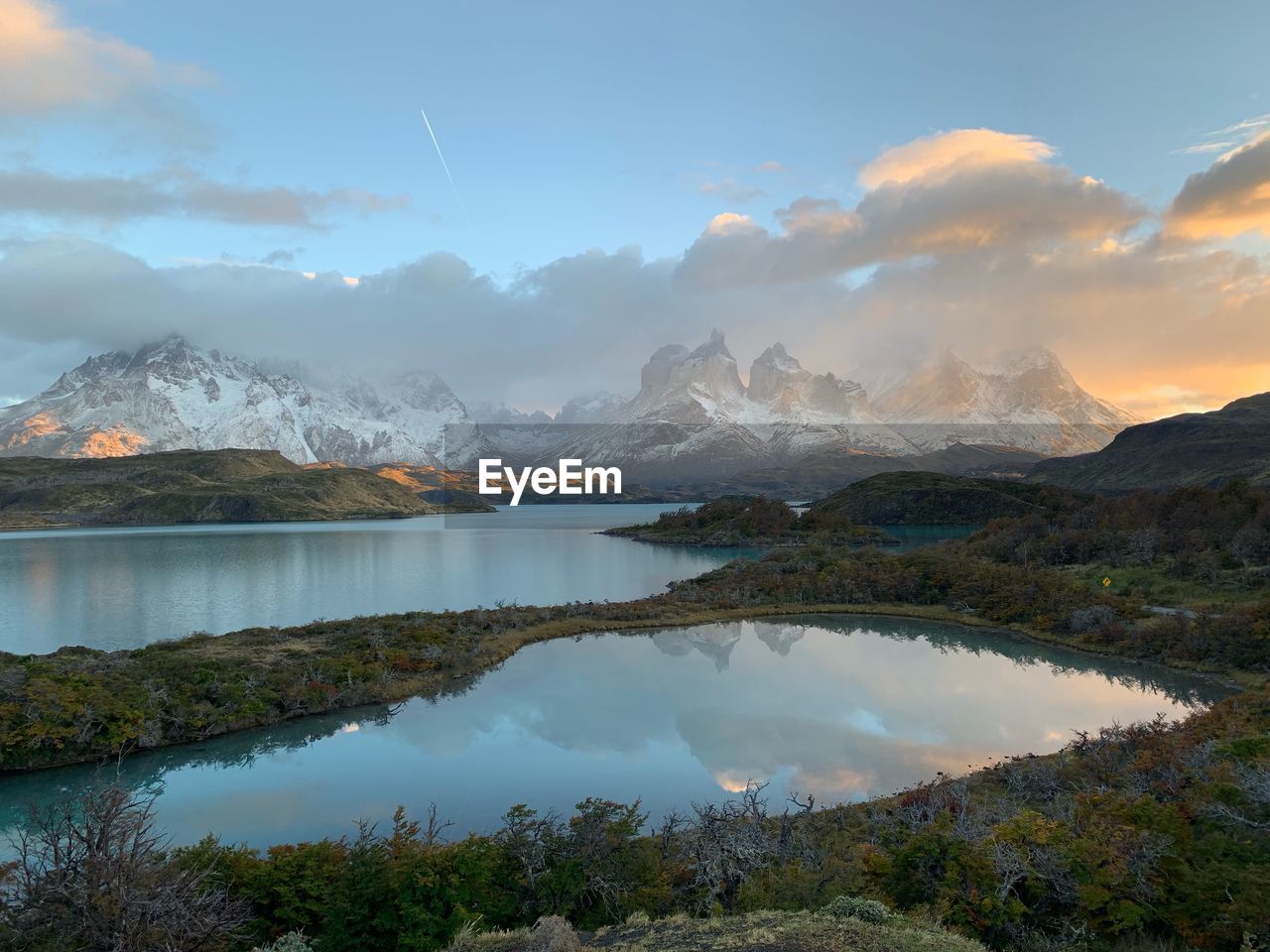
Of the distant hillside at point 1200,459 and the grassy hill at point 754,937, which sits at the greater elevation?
the distant hillside at point 1200,459

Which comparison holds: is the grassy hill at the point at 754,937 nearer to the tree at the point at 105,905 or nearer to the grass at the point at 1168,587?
the tree at the point at 105,905

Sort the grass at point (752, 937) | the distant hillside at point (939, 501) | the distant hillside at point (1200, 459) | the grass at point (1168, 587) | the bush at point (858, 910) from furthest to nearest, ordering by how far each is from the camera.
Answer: the distant hillside at point (1200, 459) < the distant hillside at point (939, 501) < the grass at point (1168, 587) < the bush at point (858, 910) < the grass at point (752, 937)

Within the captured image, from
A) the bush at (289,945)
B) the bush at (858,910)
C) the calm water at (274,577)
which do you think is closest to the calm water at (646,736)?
the bush at (289,945)

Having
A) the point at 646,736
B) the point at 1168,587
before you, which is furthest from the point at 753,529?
the point at 646,736

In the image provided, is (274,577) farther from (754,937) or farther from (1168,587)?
(1168,587)

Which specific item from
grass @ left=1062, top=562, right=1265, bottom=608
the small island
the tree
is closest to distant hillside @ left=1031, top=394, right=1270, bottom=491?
the small island

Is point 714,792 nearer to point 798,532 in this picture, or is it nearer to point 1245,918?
point 1245,918
